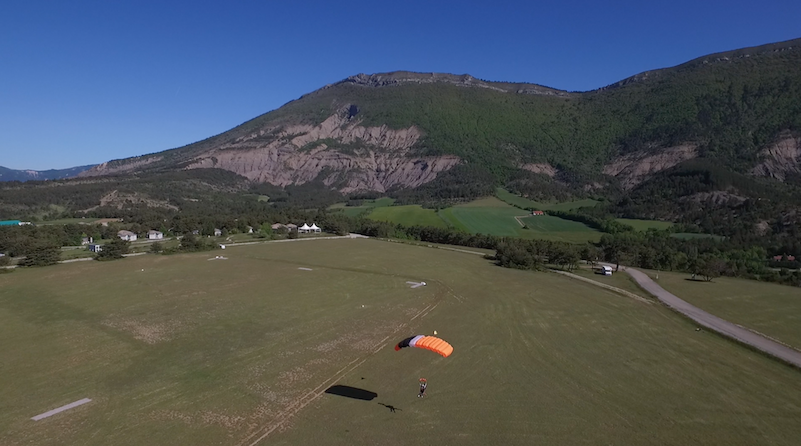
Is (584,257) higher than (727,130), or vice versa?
(727,130)

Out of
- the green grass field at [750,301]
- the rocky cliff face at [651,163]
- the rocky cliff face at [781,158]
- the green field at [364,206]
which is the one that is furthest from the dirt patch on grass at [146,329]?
the rocky cliff face at [651,163]

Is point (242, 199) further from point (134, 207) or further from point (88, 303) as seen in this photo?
point (88, 303)

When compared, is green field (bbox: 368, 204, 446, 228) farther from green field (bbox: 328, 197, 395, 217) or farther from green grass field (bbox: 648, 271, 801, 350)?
green grass field (bbox: 648, 271, 801, 350)

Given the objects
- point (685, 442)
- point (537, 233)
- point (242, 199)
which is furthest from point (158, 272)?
point (242, 199)

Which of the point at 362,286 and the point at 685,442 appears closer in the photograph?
the point at 685,442

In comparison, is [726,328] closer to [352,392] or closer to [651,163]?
[352,392]

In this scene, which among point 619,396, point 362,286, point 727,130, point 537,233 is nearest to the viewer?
point 619,396

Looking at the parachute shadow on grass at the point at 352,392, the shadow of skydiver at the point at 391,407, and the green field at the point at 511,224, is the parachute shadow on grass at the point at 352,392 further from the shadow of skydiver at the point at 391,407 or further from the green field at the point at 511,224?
the green field at the point at 511,224
